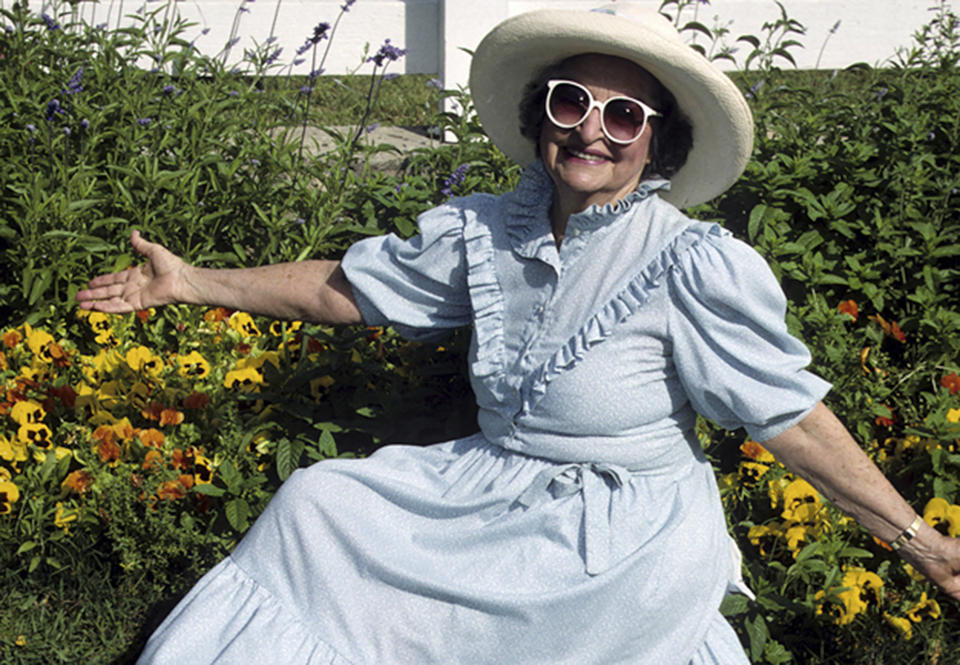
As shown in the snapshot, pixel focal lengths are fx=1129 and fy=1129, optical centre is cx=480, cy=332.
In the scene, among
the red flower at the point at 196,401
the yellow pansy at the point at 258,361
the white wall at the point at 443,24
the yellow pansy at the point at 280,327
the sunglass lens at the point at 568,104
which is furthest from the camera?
the white wall at the point at 443,24

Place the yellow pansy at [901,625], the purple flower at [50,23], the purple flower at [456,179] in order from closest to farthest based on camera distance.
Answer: the yellow pansy at [901,625]
the purple flower at [456,179]
the purple flower at [50,23]

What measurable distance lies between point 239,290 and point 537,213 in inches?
25.2

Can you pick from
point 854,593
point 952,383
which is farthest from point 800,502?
point 952,383

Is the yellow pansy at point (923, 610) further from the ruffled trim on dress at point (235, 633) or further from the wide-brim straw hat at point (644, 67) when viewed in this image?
the ruffled trim on dress at point (235, 633)

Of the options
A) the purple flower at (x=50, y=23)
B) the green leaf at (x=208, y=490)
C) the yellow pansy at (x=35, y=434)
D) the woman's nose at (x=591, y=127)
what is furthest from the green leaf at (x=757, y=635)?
the purple flower at (x=50, y=23)

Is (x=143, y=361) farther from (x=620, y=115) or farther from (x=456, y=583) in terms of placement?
(x=620, y=115)

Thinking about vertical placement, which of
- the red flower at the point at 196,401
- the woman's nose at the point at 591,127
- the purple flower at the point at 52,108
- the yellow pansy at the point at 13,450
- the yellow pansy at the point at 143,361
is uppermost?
the woman's nose at the point at 591,127

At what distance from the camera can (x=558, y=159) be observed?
2.07 meters

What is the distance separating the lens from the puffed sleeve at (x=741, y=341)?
1.91 metres

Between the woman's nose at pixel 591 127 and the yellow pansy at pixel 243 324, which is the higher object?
the woman's nose at pixel 591 127

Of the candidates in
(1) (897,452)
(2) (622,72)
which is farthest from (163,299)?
(1) (897,452)

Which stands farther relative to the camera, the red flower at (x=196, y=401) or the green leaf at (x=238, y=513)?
the red flower at (x=196, y=401)

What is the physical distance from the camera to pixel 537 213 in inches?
86.4

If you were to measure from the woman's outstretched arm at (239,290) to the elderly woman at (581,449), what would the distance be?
255mm
